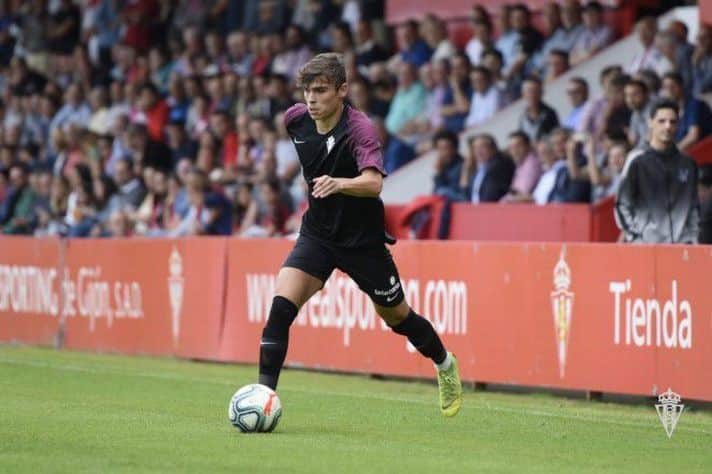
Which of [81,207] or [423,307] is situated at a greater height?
[81,207]

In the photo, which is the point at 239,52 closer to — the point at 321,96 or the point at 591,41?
the point at 591,41

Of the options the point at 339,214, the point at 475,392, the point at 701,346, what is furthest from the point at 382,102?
the point at 339,214

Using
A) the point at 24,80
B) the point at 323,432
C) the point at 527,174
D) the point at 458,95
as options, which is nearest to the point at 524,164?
the point at 527,174

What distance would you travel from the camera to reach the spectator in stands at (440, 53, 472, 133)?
71.4 feet

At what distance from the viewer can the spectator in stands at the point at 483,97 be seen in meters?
21.4

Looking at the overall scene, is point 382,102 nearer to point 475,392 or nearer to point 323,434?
point 475,392

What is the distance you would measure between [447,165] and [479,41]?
300cm

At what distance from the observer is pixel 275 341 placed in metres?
10.6

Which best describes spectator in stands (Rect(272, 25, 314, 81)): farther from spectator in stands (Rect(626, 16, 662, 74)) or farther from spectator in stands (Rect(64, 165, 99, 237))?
spectator in stands (Rect(626, 16, 662, 74))

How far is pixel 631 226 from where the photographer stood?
1441 cm

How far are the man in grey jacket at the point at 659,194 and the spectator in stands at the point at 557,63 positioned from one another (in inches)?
263

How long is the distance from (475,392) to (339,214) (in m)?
4.42

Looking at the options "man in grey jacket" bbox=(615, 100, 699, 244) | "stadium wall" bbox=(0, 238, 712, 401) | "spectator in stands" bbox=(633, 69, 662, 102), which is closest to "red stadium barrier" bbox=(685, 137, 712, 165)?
"spectator in stands" bbox=(633, 69, 662, 102)

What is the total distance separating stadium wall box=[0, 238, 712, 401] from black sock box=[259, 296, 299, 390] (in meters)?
3.78
